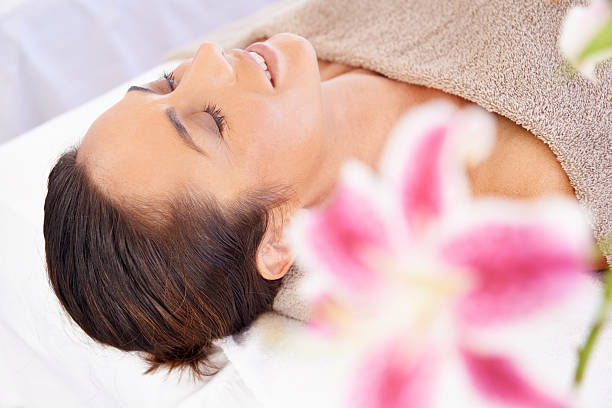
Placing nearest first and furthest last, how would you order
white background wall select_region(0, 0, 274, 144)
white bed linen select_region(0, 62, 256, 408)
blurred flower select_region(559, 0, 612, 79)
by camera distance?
blurred flower select_region(559, 0, 612, 79) → white bed linen select_region(0, 62, 256, 408) → white background wall select_region(0, 0, 274, 144)

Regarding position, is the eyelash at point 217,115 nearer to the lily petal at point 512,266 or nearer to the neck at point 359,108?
the neck at point 359,108

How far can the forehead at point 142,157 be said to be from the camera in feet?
1.76

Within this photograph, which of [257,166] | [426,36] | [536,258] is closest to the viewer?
[536,258]

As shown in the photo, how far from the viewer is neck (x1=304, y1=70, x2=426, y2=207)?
0.62 m

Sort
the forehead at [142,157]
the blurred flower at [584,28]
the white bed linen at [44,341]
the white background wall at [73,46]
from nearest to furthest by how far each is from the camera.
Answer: the blurred flower at [584,28] → the forehead at [142,157] → the white bed linen at [44,341] → the white background wall at [73,46]

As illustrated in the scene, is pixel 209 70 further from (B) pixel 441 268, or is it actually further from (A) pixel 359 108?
(B) pixel 441 268

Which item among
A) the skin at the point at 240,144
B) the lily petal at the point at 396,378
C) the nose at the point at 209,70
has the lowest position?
the skin at the point at 240,144

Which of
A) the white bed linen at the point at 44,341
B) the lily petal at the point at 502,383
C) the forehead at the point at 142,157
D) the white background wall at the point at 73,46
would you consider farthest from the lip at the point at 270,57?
the white background wall at the point at 73,46

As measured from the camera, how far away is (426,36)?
0.72m

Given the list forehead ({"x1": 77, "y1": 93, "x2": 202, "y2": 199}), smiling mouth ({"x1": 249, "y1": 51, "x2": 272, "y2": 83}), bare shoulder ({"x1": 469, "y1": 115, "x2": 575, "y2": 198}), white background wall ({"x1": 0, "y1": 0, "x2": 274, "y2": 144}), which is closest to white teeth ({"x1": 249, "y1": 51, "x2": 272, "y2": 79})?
smiling mouth ({"x1": 249, "y1": 51, "x2": 272, "y2": 83})

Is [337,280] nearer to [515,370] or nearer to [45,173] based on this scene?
[515,370]

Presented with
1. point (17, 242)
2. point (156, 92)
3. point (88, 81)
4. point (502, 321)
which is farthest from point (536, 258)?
point (88, 81)

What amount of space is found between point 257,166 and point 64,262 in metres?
0.21

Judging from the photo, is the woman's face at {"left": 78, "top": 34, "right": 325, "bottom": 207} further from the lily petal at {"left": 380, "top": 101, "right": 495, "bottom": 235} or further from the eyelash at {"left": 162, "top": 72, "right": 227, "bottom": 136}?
the lily petal at {"left": 380, "top": 101, "right": 495, "bottom": 235}
